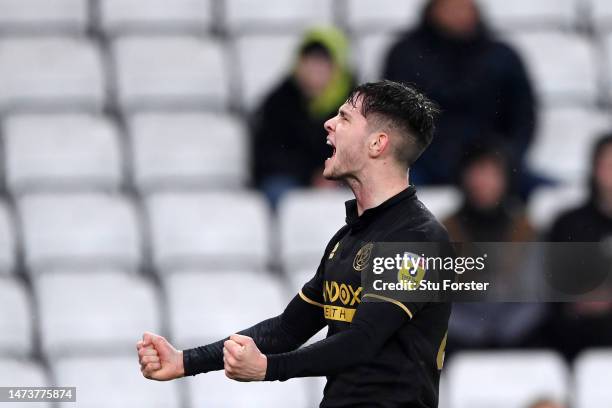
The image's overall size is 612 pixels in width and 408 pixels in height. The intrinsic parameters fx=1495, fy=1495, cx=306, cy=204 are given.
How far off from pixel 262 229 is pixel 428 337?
107 inches

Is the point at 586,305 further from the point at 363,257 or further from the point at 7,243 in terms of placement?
the point at 363,257

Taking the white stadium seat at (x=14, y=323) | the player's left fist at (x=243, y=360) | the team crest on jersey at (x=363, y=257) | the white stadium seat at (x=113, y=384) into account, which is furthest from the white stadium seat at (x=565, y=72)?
the player's left fist at (x=243, y=360)

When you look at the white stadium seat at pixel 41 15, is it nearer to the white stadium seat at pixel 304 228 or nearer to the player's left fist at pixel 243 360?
the white stadium seat at pixel 304 228

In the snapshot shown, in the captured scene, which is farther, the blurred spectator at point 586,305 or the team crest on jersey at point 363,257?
the blurred spectator at point 586,305

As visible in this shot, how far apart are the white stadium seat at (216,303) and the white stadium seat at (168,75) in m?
1.08

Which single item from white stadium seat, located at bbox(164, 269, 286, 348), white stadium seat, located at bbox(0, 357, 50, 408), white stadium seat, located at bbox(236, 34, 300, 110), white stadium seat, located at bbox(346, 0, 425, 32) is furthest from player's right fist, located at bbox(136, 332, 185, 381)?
white stadium seat, located at bbox(346, 0, 425, 32)

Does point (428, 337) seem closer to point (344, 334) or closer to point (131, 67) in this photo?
point (344, 334)

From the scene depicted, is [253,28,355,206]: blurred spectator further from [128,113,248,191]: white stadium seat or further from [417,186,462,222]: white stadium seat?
[417,186,462,222]: white stadium seat

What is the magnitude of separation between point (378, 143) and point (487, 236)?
2.39 meters

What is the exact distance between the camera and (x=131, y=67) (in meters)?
7.14

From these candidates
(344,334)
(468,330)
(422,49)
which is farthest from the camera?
(422,49)

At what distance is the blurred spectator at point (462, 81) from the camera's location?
268 inches

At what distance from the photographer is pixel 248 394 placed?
600 cm

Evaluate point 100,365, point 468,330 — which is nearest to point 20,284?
point 100,365
